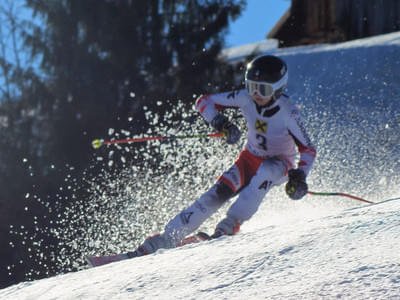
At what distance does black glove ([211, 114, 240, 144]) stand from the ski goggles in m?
0.37

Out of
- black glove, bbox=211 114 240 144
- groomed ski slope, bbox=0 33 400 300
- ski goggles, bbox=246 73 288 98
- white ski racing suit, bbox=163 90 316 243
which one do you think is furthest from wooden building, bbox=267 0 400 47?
ski goggles, bbox=246 73 288 98

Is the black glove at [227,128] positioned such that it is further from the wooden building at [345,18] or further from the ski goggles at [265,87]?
the wooden building at [345,18]

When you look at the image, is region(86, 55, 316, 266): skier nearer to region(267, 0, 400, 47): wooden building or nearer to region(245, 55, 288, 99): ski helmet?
region(245, 55, 288, 99): ski helmet

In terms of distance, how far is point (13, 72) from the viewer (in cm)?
1466

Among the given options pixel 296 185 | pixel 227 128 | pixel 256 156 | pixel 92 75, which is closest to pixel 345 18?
pixel 92 75

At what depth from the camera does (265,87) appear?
4500mm

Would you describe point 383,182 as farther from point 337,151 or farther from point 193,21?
point 193,21

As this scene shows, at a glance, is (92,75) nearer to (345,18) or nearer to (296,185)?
(345,18)

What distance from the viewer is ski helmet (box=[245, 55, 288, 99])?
4.47 metres

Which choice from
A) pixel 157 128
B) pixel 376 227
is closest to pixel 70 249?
pixel 157 128

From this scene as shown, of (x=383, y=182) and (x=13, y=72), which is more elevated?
(x=13, y=72)

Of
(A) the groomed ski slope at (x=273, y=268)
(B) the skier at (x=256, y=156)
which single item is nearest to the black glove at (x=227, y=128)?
(B) the skier at (x=256, y=156)

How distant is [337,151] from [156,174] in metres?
4.47

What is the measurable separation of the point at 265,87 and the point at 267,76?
96 millimetres
